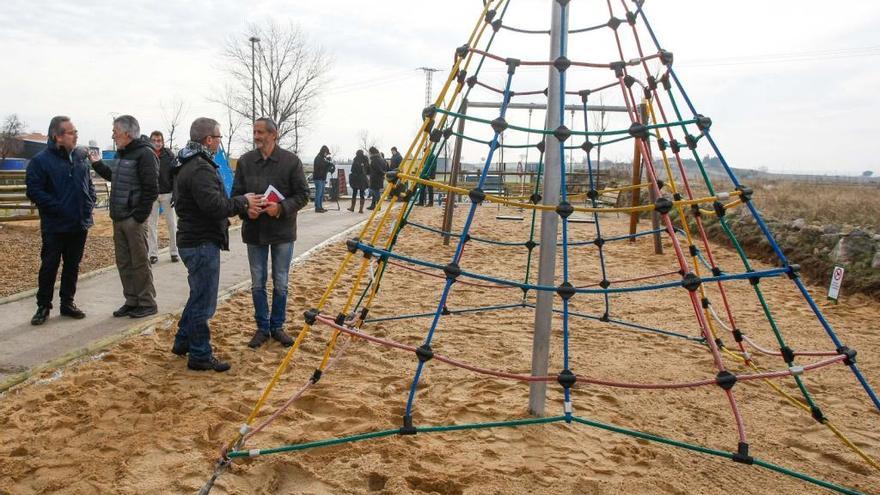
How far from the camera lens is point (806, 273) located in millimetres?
7156

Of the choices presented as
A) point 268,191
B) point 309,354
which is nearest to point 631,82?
point 268,191

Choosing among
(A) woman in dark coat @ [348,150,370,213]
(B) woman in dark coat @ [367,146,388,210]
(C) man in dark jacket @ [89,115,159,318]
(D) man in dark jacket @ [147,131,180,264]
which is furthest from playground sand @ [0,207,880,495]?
(A) woman in dark coat @ [348,150,370,213]

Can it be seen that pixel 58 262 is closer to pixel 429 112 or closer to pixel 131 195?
pixel 131 195

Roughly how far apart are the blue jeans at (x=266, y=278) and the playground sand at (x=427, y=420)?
25 cm

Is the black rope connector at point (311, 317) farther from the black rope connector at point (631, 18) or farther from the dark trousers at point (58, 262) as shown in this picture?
the dark trousers at point (58, 262)

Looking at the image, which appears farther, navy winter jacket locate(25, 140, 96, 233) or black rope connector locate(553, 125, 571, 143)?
navy winter jacket locate(25, 140, 96, 233)

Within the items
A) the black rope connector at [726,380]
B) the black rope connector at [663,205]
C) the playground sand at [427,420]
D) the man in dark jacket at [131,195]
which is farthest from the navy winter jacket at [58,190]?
the black rope connector at [726,380]

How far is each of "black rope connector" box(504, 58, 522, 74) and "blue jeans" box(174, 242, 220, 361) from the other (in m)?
2.07

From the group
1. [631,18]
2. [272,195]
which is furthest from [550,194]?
[272,195]

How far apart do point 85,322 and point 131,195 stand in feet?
3.39

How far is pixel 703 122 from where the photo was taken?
3008mm

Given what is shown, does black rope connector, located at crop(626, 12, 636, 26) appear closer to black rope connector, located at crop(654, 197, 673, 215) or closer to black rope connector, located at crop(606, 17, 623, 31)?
black rope connector, located at crop(606, 17, 623, 31)

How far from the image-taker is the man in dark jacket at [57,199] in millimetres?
4422

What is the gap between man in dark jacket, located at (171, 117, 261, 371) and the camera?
358 centimetres
